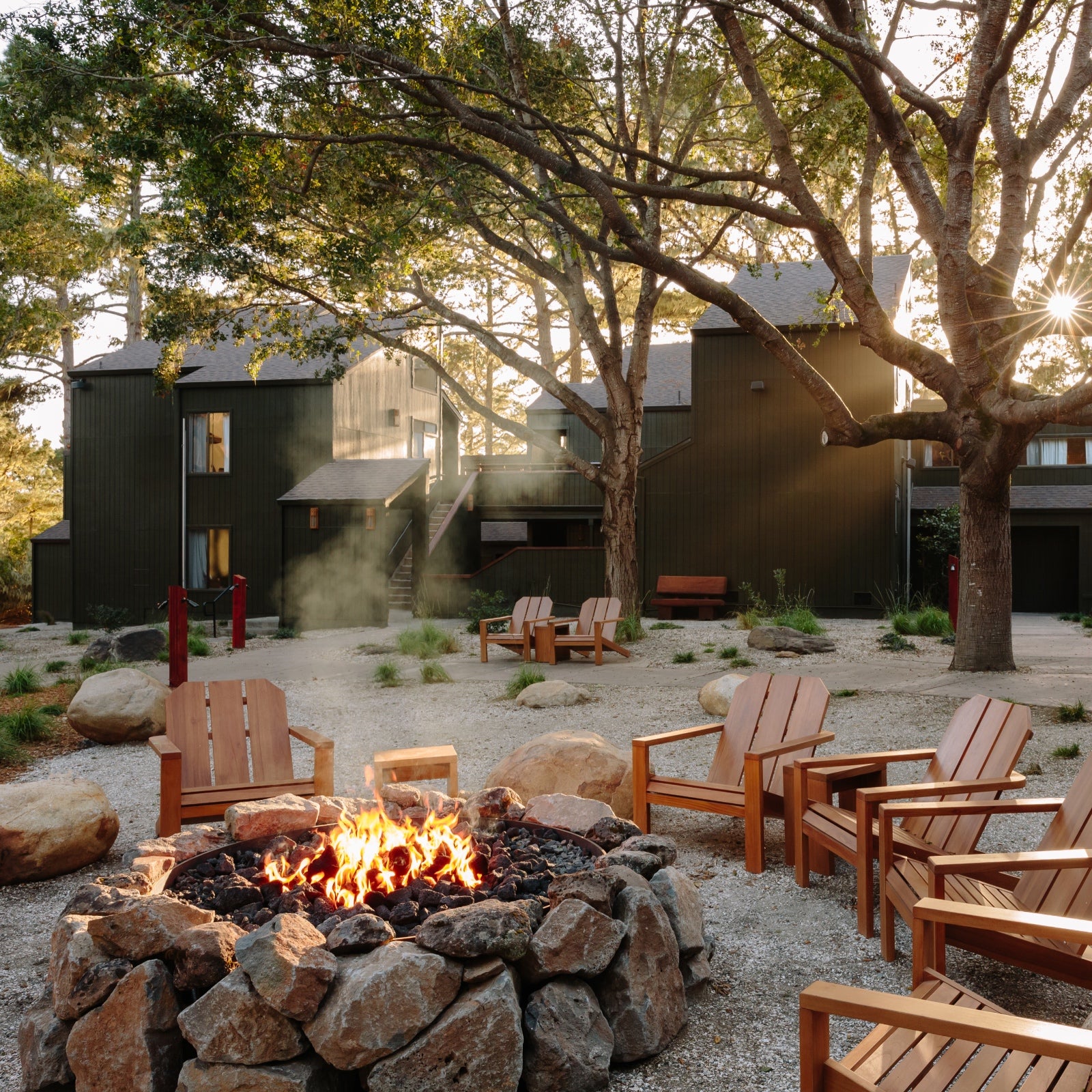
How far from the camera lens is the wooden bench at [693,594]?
61.2ft

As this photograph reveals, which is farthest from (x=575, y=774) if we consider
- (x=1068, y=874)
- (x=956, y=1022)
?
(x=956, y=1022)

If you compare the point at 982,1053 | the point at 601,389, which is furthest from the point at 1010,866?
the point at 601,389

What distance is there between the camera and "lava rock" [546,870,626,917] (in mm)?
3047

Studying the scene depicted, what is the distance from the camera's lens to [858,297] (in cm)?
985

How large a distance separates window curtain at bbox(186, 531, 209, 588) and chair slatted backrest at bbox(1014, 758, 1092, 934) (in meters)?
20.2

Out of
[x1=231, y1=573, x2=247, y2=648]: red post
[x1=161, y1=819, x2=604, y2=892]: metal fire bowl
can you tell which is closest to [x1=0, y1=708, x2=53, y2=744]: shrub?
[x1=161, y1=819, x2=604, y2=892]: metal fire bowl

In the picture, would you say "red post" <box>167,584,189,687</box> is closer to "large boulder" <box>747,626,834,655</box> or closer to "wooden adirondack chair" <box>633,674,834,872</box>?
"wooden adirondack chair" <box>633,674,834,872</box>

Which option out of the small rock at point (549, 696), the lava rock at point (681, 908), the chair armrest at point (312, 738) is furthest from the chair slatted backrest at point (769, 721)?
the small rock at point (549, 696)

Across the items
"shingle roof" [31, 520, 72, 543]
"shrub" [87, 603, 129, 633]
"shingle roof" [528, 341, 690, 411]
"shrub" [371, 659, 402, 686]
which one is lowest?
"shrub" [87, 603, 129, 633]

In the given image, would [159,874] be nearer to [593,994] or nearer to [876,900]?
[593,994]

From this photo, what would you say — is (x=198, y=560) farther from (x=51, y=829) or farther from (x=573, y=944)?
(x=573, y=944)

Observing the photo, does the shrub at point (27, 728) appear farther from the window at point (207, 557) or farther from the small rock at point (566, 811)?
the window at point (207, 557)

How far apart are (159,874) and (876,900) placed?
9.75ft

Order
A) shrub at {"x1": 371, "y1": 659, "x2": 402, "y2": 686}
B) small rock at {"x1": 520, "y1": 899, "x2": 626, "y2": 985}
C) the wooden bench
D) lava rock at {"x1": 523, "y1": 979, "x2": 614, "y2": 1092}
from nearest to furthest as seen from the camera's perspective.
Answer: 1. lava rock at {"x1": 523, "y1": 979, "x2": 614, "y2": 1092}
2. small rock at {"x1": 520, "y1": 899, "x2": 626, "y2": 985}
3. shrub at {"x1": 371, "y1": 659, "x2": 402, "y2": 686}
4. the wooden bench
